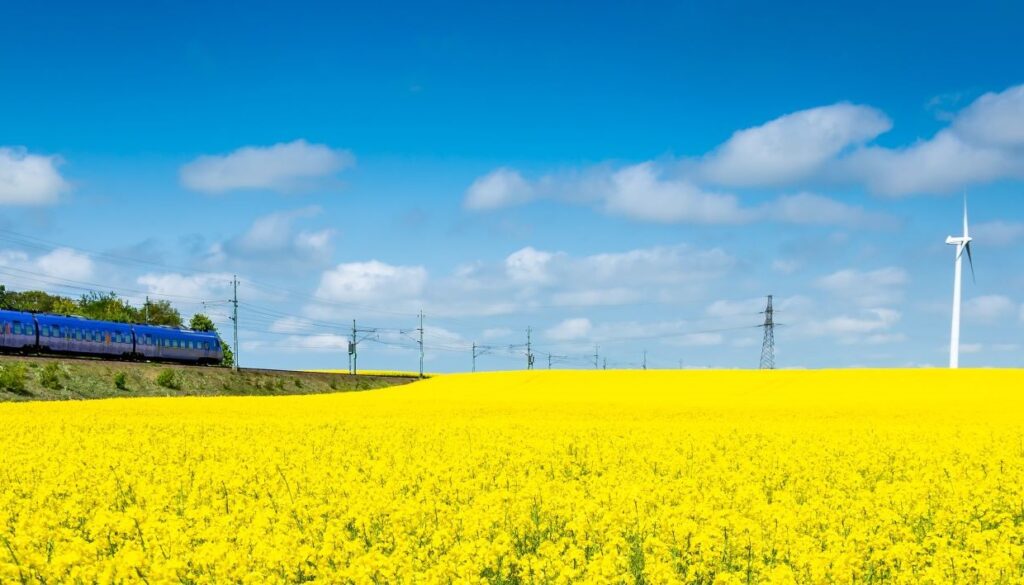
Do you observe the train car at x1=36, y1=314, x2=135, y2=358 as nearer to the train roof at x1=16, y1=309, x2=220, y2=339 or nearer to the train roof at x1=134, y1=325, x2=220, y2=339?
the train roof at x1=16, y1=309, x2=220, y2=339

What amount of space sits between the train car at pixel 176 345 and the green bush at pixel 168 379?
39.9ft

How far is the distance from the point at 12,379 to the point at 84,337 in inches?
731

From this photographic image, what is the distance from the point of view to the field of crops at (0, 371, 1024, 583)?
7688 millimetres

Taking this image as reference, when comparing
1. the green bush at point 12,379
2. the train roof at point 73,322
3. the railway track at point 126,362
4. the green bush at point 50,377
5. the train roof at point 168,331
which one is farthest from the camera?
the train roof at point 168,331

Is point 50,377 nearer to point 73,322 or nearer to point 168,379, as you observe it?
point 168,379

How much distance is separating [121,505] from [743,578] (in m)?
8.57

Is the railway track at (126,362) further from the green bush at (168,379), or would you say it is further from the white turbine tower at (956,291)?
the white turbine tower at (956,291)

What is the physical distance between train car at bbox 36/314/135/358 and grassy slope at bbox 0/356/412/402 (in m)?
7.43

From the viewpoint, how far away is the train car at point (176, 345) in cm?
7406

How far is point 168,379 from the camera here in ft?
202

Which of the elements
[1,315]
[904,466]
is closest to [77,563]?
[904,466]

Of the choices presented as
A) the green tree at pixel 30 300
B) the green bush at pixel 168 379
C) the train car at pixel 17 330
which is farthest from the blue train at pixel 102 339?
the green tree at pixel 30 300

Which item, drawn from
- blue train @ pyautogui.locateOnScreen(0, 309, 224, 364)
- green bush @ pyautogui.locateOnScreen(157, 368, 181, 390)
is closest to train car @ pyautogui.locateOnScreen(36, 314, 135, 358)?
blue train @ pyautogui.locateOnScreen(0, 309, 224, 364)

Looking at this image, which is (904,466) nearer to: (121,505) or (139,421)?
(121,505)
